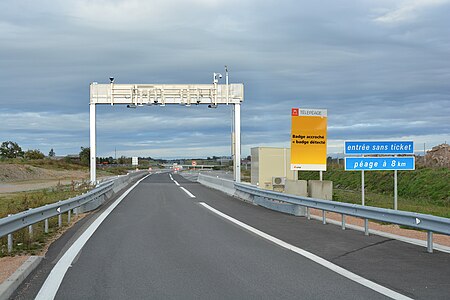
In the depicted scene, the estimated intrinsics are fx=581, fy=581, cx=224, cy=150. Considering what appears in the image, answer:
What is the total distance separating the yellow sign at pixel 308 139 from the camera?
961 inches

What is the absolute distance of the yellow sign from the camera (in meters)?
24.4

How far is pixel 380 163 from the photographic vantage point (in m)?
21.0

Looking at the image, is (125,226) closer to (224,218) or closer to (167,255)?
(224,218)

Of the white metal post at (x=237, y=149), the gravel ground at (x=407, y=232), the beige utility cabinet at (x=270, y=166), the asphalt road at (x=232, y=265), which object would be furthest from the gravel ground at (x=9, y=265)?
the white metal post at (x=237, y=149)

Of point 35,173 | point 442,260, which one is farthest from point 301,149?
point 35,173

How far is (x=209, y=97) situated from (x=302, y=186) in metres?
19.7

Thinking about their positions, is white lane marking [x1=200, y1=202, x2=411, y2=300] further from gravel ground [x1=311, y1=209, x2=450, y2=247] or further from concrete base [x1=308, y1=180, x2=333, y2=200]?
concrete base [x1=308, y1=180, x2=333, y2=200]

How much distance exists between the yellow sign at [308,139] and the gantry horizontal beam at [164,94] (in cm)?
1584

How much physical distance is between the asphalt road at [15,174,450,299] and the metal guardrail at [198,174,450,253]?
1.60ft

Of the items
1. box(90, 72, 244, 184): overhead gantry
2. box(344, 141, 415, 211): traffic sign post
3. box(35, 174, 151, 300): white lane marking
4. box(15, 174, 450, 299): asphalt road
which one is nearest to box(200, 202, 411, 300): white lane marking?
box(15, 174, 450, 299): asphalt road

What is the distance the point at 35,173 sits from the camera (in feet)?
270

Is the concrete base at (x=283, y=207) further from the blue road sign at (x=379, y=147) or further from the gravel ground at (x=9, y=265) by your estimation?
the gravel ground at (x=9, y=265)

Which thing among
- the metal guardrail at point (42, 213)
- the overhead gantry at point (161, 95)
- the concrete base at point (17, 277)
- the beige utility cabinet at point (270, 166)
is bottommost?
the concrete base at point (17, 277)

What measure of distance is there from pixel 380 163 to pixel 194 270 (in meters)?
13.2
